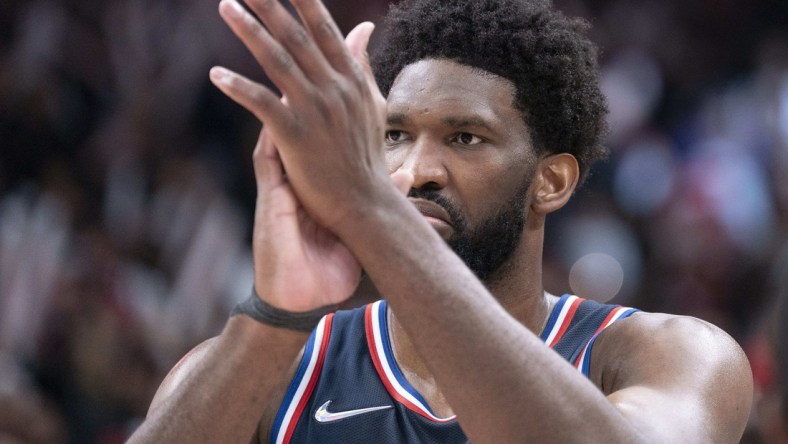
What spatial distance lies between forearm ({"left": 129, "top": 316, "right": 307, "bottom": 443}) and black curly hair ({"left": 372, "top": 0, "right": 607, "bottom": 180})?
1443mm

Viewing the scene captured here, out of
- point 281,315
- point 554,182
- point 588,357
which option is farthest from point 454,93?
point 281,315

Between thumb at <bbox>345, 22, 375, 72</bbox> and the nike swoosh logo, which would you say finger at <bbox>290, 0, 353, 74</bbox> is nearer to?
thumb at <bbox>345, 22, 375, 72</bbox>

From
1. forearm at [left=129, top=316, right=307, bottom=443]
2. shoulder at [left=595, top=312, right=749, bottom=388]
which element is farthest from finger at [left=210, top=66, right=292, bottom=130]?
shoulder at [left=595, top=312, right=749, bottom=388]

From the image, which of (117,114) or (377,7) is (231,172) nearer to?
(117,114)

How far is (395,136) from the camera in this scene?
3.54 m

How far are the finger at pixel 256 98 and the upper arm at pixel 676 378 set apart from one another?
3.48 ft

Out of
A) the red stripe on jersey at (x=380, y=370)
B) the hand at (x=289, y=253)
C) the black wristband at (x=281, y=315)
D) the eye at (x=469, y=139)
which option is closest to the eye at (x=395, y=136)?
the eye at (x=469, y=139)

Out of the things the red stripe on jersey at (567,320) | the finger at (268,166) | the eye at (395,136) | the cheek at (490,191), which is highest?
the finger at (268,166)

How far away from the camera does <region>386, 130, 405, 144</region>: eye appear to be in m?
3.52

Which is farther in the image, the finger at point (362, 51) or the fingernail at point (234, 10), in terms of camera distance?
the finger at point (362, 51)

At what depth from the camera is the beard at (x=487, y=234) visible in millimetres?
3373

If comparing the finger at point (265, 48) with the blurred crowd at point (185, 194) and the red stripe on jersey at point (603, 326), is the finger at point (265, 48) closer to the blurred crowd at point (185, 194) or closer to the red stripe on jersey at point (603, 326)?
the red stripe on jersey at point (603, 326)

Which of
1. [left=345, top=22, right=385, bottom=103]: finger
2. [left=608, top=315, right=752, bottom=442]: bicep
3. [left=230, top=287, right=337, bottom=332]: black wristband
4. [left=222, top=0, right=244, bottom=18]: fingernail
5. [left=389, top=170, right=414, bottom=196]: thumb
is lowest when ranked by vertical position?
[left=608, top=315, right=752, bottom=442]: bicep

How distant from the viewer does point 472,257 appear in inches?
137
